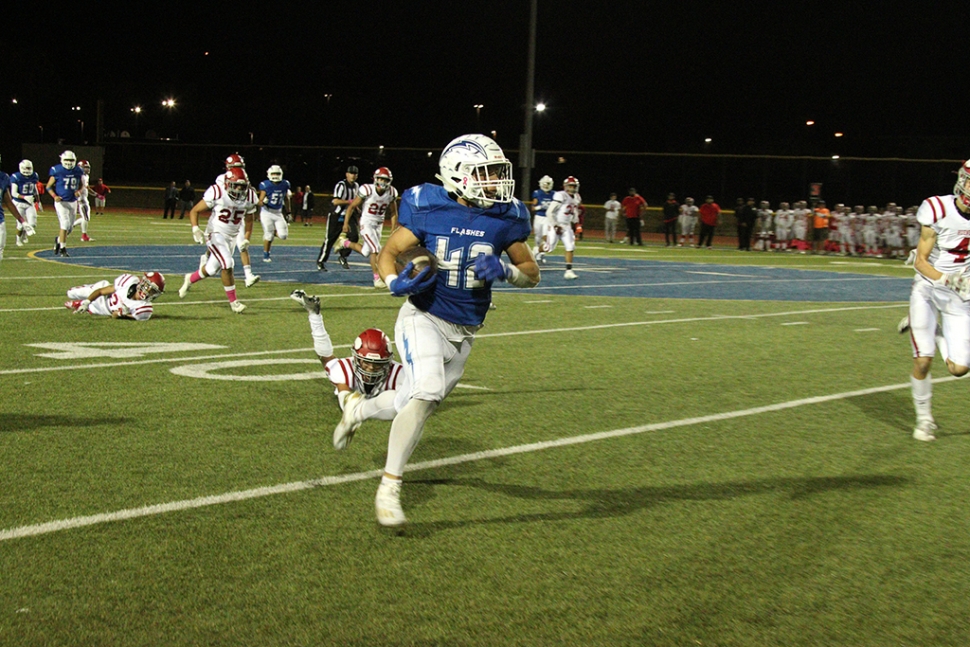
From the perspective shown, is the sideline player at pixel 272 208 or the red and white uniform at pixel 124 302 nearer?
the red and white uniform at pixel 124 302

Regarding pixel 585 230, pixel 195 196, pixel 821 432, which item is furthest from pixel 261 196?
pixel 195 196

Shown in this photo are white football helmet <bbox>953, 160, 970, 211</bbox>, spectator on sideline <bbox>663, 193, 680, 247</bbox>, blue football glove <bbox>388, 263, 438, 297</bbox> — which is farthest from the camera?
spectator on sideline <bbox>663, 193, 680, 247</bbox>

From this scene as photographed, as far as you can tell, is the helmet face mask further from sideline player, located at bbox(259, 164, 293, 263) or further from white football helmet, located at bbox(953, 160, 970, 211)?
white football helmet, located at bbox(953, 160, 970, 211)

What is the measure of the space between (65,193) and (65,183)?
0.26m

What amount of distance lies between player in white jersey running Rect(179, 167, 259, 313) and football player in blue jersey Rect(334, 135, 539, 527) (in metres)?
7.89

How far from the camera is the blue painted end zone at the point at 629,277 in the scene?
57.1 feet

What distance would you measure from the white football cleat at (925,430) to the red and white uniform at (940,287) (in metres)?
0.45

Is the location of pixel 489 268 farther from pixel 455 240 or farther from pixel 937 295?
pixel 937 295

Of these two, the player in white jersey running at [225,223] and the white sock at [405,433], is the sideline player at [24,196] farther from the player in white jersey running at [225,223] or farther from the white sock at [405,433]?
the white sock at [405,433]

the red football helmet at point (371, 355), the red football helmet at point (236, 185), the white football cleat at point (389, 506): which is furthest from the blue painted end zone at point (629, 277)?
the white football cleat at point (389, 506)

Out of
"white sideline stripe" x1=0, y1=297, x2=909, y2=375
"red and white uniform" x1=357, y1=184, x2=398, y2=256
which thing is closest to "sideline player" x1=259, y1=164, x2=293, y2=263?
"red and white uniform" x1=357, y1=184, x2=398, y2=256

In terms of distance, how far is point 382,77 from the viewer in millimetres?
70312

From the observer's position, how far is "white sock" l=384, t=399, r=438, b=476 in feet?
16.1

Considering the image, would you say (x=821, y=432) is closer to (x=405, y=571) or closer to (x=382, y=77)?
(x=405, y=571)
